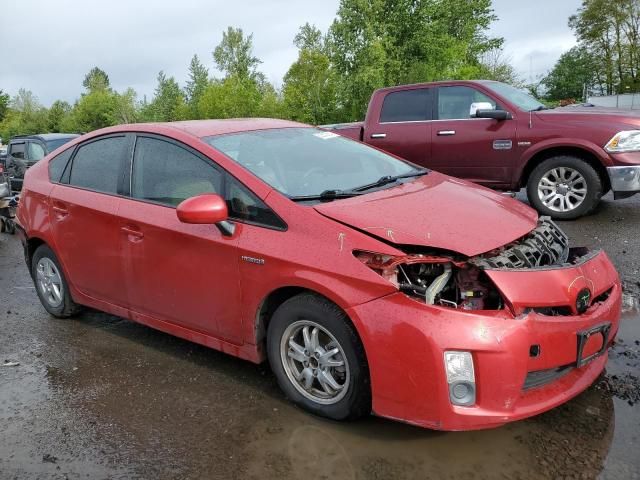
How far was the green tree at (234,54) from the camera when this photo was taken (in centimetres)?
7094

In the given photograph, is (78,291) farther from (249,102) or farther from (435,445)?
(249,102)

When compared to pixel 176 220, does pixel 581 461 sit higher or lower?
lower

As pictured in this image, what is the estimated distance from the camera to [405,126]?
848 centimetres

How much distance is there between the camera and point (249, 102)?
45.5m

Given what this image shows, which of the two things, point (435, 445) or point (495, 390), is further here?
point (435, 445)

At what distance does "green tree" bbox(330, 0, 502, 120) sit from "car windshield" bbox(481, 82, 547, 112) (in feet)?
84.5

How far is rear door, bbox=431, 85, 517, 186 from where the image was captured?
25.2 ft

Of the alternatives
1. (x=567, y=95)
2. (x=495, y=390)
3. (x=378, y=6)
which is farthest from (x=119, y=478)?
(x=567, y=95)

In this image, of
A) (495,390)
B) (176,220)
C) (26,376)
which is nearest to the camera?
(495,390)

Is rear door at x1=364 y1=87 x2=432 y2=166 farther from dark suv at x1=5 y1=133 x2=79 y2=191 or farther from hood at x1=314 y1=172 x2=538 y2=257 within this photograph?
dark suv at x1=5 y1=133 x2=79 y2=191

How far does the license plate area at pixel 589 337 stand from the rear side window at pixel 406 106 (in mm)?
5791

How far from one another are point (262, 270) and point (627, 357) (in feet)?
7.90

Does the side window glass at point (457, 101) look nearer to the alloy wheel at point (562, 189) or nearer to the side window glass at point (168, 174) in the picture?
the alloy wheel at point (562, 189)

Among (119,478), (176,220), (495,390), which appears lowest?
(119,478)
